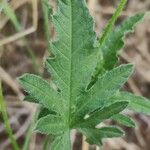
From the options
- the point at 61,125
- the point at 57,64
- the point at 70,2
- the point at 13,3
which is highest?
the point at 13,3

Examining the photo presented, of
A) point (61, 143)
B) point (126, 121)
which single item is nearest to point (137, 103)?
point (126, 121)

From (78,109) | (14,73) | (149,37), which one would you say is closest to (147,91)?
(149,37)

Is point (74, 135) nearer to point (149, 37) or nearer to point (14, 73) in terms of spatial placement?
point (14, 73)

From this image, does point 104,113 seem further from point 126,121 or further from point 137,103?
point 137,103

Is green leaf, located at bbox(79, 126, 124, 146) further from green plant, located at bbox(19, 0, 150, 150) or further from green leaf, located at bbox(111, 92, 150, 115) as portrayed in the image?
green leaf, located at bbox(111, 92, 150, 115)

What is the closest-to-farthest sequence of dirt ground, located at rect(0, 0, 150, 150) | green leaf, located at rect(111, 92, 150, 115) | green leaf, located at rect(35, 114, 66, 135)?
green leaf, located at rect(35, 114, 66, 135) → green leaf, located at rect(111, 92, 150, 115) → dirt ground, located at rect(0, 0, 150, 150)

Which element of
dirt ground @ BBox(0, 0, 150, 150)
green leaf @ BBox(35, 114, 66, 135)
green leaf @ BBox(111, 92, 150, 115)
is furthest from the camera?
dirt ground @ BBox(0, 0, 150, 150)

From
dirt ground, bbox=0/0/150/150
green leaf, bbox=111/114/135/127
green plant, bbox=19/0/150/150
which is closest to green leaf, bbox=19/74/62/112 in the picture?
green plant, bbox=19/0/150/150

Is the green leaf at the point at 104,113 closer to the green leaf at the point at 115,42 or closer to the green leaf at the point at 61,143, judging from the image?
the green leaf at the point at 61,143
